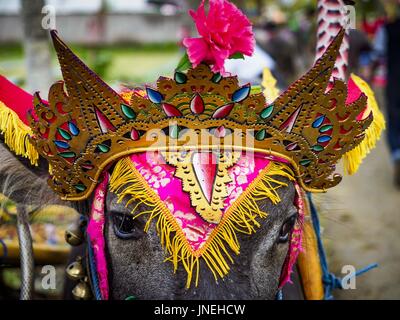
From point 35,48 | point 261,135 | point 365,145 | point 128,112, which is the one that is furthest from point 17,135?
point 35,48

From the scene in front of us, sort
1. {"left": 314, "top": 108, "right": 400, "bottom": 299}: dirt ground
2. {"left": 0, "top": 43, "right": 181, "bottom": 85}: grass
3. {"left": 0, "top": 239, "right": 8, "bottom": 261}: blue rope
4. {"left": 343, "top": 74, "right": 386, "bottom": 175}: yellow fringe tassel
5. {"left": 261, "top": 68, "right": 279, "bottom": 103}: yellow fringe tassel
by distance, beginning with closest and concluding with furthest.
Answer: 1. {"left": 343, "top": 74, "right": 386, "bottom": 175}: yellow fringe tassel
2. {"left": 261, "top": 68, "right": 279, "bottom": 103}: yellow fringe tassel
3. {"left": 0, "top": 239, "right": 8, "bottom": 261}: blue rope
4. {"left": 314, "top": 108, "right": 400, "bottom": 299}: dirt ground
5. {"left": 0, "top": 43, "right": 181, "bottom": 85}: grass

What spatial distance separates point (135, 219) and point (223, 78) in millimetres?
655

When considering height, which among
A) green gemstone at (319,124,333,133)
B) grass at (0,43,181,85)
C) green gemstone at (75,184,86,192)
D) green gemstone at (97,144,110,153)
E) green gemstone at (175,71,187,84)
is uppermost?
grass at (0,43,181,85)

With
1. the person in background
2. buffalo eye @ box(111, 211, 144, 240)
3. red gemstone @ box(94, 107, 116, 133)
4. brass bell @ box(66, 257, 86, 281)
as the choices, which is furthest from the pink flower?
the person in background

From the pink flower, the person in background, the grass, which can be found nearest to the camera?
the pink flower

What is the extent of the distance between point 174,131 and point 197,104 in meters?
0.14

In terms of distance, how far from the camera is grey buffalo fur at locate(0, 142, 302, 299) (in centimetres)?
224

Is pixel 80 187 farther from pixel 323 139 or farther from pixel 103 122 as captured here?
pixel 323 139

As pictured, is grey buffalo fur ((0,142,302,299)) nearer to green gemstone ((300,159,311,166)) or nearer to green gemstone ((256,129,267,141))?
green gemstone ((300,159,311,166))

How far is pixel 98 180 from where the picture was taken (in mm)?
2473

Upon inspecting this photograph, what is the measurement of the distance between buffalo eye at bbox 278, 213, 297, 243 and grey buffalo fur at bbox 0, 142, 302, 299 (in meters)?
0.02

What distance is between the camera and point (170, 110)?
2.29m
